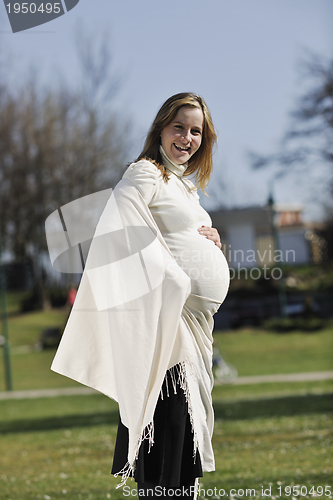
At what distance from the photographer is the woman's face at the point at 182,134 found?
2354mm

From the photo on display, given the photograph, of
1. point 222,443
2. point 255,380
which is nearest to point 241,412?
point 222,443

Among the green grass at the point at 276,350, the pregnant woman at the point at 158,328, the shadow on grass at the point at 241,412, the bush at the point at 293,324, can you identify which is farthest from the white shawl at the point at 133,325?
the bush at the point at 293,324

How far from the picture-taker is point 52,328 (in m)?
21.8

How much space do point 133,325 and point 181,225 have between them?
447 mm

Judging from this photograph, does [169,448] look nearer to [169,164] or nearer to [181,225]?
[181,225]

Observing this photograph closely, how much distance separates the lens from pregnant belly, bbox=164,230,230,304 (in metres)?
2.27

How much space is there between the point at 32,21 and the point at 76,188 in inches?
854

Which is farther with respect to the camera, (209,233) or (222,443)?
(222,443)

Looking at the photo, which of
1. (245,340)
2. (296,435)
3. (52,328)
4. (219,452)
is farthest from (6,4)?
(52,328)

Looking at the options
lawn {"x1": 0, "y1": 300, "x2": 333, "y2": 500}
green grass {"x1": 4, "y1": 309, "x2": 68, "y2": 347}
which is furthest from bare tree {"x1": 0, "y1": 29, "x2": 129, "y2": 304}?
lawn {"x1": 0, "y1": 300, "x2": 333, "y2": 500}

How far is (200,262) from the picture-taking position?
2311mm

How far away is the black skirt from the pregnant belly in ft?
1.22

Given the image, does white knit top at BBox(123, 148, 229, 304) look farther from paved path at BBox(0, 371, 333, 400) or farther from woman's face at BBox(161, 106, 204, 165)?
paved path at BBox(0, 371, 333, 400)

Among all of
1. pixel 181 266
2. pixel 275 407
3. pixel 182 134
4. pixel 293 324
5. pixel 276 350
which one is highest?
pixel 182 134
